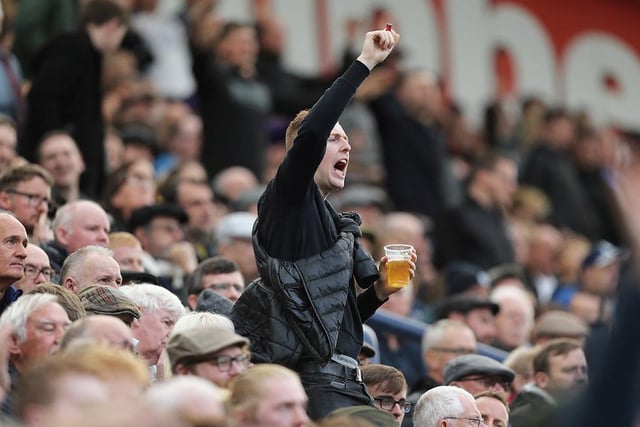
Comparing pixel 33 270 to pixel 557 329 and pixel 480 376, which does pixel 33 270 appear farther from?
pixel 557 329

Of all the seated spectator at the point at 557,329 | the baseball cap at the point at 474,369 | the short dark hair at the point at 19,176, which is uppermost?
the short dark hair at the point at 19,176

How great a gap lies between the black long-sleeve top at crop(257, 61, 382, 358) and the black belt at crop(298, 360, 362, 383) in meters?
0.08

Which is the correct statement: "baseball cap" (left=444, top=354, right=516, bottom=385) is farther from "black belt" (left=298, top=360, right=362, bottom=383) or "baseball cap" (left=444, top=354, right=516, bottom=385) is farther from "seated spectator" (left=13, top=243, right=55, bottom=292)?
"seated spectator" (left=13, top=243, right=55, bottom=292)

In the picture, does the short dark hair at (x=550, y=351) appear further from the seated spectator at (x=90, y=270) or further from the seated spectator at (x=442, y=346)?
the seated spectator at (x=90, y=270)

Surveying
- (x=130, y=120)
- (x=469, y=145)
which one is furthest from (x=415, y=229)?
(x=469, y=145)

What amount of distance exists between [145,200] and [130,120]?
2348 mm

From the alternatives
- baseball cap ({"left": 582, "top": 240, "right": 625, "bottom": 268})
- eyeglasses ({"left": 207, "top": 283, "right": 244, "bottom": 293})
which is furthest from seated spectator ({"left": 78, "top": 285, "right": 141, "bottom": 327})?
baseball cap ({"left": 582, "top": 240, "right": 625, "bottom": 268})

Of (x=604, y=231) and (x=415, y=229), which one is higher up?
(x=415, y=229)

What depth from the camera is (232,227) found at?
33.2ft

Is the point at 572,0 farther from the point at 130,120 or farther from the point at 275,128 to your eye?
the point at 130,120

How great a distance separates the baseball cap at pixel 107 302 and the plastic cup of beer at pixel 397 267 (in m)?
1.12

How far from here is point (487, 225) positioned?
44.9 ft

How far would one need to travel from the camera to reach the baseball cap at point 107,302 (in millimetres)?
6895

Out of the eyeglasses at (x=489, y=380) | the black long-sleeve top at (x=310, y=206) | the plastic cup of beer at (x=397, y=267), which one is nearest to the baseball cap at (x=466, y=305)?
the eyeglasses at (x=489, y=380)
